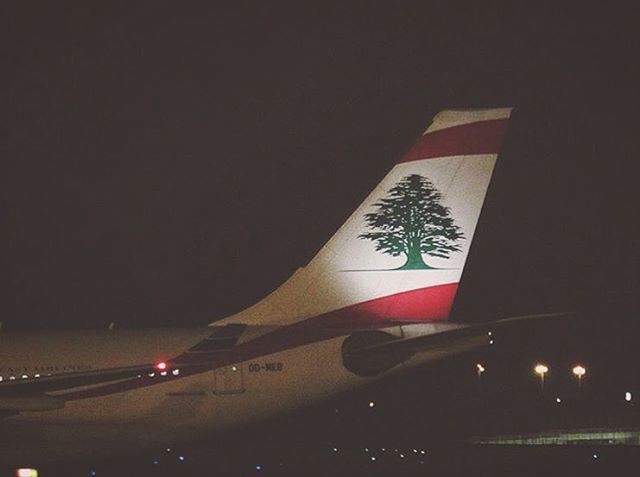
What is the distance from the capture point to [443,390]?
55375mm

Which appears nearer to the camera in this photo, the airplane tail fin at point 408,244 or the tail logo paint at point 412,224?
the airplane tail fin at point 408,244

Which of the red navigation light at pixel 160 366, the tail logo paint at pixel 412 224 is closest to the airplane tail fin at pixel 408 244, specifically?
Result: the tail logo paint at pixel 412 224

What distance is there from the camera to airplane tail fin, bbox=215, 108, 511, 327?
2761 centimetres

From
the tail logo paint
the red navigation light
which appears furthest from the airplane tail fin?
the red navigation light

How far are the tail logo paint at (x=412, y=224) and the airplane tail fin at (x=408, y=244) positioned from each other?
23 mm

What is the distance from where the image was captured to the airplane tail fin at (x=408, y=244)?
27609 mm

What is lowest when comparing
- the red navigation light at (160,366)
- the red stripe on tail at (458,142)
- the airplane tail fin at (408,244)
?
the red navigation light at (160,366)

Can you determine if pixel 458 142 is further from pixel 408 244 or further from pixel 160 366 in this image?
pixel 160 366

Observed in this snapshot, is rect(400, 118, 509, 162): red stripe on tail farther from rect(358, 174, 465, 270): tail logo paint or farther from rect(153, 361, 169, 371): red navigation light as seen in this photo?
rect(153, 361, 169, 371): red navigation light

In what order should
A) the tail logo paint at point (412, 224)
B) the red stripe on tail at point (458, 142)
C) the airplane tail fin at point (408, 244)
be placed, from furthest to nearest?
the red stripe on tail at point (458, 142), the tail logo paint at point (412, 224), the airplane tail fin at point (408, 244)

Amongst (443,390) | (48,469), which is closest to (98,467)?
(48,469)

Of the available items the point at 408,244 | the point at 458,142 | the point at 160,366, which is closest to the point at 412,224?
Result: the point at 408,244

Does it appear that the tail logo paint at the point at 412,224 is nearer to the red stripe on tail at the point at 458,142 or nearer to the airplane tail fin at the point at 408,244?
the airplane tail fin at the point at 408,244

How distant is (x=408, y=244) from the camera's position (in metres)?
27.9
